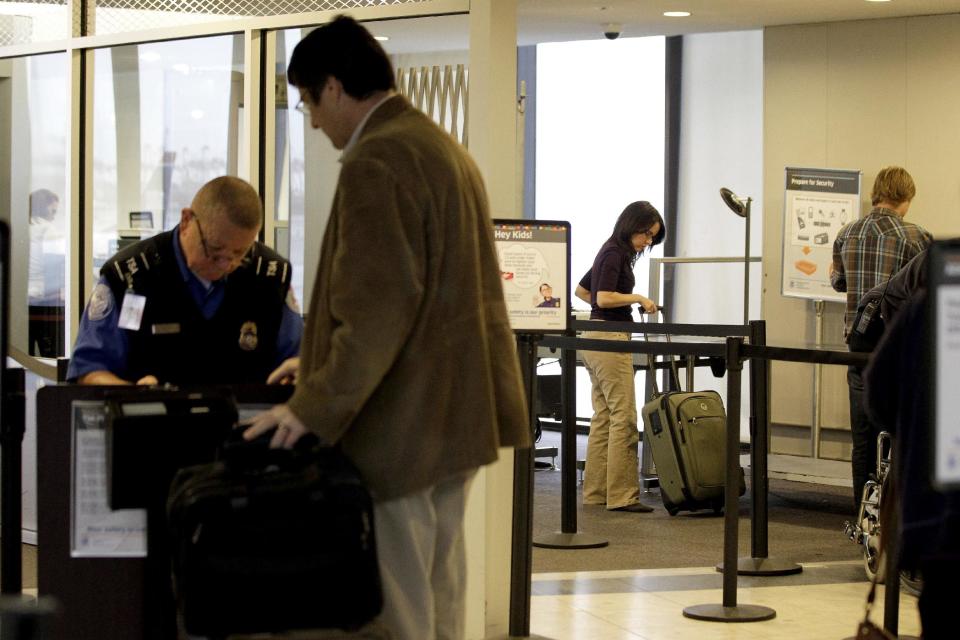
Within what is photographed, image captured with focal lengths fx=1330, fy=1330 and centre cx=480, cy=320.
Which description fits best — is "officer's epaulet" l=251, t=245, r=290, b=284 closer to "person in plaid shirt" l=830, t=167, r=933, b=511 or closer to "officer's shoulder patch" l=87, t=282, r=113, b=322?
"officer's shoulder patch" l=87, t=282, r=113, b=322

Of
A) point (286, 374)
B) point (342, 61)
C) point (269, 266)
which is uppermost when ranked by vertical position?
point (342, 61)

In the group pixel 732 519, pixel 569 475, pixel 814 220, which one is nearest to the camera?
pixel 732 519

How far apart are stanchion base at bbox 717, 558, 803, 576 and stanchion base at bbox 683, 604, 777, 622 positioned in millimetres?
630

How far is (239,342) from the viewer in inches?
114

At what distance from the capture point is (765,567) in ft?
17.1

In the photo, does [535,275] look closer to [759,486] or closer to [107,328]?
[759,486]

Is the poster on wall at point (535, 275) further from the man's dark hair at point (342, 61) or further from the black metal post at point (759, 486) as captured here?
the man's dark hair at point (342, 61)

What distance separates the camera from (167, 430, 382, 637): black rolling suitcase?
2223 millimetres

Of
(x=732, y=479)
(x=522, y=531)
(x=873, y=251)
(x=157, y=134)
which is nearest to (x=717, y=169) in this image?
(x=873, y=251)

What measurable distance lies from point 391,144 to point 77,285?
3052 millimetres

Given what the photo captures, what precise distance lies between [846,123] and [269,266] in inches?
242

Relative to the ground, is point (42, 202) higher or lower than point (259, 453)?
higher

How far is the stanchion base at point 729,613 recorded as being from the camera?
4406mm

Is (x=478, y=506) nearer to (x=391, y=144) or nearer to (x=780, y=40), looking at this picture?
(x=391, y=144)
